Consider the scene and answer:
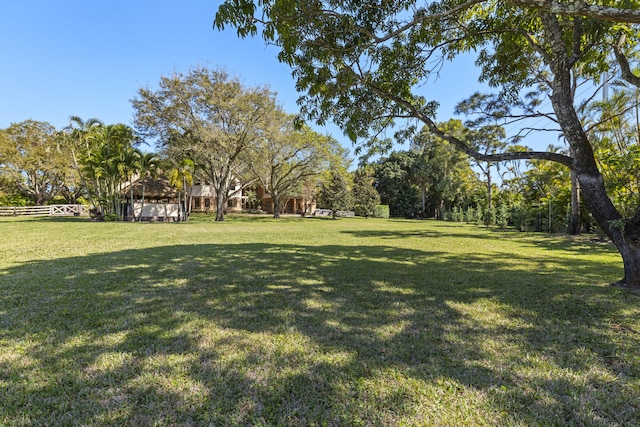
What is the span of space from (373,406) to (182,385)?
130cm

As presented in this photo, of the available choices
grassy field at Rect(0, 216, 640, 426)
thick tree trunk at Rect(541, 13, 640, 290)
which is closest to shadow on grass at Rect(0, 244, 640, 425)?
grassy field at Rect(0, 216, 640, 426)

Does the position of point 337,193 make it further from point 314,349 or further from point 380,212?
point 314,349

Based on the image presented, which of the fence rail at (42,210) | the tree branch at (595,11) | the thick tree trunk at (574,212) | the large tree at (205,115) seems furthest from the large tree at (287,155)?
the tree branch at (595,11)

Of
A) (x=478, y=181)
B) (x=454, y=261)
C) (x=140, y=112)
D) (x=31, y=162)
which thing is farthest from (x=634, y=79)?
(x=31, y=162)

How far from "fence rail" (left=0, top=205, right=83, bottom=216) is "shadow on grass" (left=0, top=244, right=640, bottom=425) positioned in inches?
1207

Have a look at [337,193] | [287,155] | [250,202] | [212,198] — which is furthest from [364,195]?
[212,198]

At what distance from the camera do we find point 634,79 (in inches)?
189

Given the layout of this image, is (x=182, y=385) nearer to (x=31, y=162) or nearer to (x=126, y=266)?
(x=126, y=266)

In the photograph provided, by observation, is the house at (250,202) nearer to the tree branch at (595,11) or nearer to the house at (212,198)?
the house at (212,198)

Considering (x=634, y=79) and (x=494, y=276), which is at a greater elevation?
(x=634, y=79)

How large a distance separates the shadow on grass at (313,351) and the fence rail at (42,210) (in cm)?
3066

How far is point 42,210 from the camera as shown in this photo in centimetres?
2834

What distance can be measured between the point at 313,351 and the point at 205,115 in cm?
2206

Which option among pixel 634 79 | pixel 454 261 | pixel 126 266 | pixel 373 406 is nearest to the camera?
pixel 373 406
